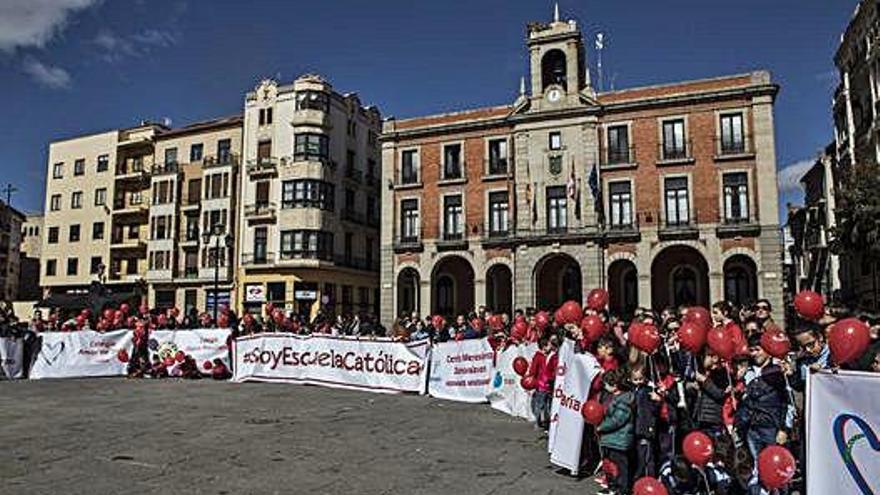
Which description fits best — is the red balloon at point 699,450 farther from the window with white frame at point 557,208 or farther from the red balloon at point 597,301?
the window with white frame at point 557,208

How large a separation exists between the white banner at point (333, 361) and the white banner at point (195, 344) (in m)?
0.57

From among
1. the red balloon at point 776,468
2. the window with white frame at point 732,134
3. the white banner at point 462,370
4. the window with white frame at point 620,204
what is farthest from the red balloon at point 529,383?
the window with white frame at point 732,134

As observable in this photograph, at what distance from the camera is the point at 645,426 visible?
22.7 ft

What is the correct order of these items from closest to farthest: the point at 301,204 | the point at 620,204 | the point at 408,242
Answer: the point at 620,204, the point at 408,242, the point at 301,204

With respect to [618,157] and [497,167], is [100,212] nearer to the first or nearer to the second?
[497,167]

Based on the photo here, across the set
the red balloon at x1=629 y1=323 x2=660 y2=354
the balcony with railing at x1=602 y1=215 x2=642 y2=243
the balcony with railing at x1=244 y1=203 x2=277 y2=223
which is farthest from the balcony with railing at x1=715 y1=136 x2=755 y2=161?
the red balloon at x1=629 y1=323 x2=660 y2=354

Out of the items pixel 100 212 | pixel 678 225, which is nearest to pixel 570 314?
pixel 678 225

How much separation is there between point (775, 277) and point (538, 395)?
86.3ft

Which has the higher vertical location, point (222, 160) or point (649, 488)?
point (222, 160)

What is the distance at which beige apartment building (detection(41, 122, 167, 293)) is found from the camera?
53.3 meters

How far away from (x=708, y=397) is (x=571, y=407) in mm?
1776

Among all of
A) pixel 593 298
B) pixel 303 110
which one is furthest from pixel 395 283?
pixel 593 298

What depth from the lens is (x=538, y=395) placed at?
11000 millimetres

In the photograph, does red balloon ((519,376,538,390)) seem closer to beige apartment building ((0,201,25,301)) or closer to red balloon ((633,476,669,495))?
red balloon ((633,476,669,495))
